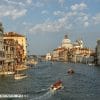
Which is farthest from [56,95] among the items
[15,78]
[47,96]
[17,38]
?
[17,38]

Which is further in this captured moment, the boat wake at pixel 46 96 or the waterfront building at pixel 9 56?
the waterfront building at pixel 9 56

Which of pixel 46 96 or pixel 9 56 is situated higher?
pixel 9 56

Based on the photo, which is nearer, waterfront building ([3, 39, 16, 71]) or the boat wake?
the boat wake

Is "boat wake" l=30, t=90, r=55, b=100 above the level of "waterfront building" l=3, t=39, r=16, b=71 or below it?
below

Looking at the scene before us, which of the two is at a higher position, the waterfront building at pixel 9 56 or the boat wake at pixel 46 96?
the waterfront building at pixel 9 56

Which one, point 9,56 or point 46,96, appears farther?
point 9,56

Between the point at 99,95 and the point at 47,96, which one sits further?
the point at 99,95

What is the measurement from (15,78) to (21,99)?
1361 inches

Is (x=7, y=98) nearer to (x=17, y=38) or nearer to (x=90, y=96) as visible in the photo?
(x=90, y=96)

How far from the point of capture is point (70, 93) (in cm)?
5900

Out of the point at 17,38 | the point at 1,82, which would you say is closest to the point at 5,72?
the point at 1,82

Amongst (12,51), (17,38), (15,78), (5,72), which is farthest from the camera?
(17,38)

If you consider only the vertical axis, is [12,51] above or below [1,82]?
above

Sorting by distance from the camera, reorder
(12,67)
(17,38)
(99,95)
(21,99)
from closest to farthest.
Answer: (21,99) < (99,95) < (12,67) < (17,38)
